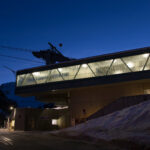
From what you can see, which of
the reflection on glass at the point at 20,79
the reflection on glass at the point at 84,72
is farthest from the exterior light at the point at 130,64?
the reflection on glass at the point at 20,79

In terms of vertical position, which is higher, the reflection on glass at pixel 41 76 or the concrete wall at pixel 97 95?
the reflection on glass at pixel 41 76

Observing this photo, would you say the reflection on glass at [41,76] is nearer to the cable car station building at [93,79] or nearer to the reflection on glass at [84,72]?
the cable car station building at [93,79]

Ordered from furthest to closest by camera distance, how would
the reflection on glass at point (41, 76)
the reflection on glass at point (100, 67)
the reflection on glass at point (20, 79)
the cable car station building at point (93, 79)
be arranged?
the reflection on glass at point (20, 79) → the reflection on glass at point (41, 76) → the reflection on glass at point (100, 67) → the cable car station building at point (93, 79)

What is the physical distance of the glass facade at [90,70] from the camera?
2819 centimetres

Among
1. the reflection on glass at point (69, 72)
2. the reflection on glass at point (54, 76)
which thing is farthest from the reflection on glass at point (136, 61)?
the reflection on glass at point (54, 76)

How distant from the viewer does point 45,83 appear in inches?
1388

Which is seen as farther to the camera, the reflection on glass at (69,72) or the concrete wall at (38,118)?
the concrete wall at (38,118)

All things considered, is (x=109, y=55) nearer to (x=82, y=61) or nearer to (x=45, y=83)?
(x=82, y=61)

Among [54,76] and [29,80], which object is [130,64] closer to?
[54,76]

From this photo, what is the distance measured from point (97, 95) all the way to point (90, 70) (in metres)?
4.82

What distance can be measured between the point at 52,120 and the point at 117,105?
813 inches

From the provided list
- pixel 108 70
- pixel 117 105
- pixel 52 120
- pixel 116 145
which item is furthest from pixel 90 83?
pixel 116 145

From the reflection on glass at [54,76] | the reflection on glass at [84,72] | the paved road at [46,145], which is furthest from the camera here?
the reflection on glass at [54,76]

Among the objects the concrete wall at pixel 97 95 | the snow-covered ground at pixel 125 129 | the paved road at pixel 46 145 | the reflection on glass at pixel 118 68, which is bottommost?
the paved road at pixel 46 145
